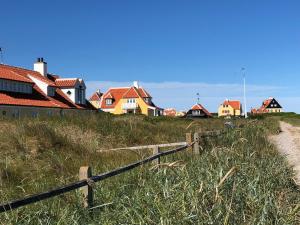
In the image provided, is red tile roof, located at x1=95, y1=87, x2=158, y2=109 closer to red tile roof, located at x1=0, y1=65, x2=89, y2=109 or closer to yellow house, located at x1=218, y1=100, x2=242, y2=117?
red tile roof, located at x1=0, y1=65, x2=89, y2=109

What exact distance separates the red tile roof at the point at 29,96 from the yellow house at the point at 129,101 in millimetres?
29091

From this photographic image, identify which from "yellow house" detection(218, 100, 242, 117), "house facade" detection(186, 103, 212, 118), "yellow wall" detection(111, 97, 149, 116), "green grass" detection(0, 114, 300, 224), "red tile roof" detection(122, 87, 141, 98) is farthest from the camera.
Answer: "yellow house" detection(218, 100, 242, 117)

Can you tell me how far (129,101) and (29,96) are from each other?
40.2 m

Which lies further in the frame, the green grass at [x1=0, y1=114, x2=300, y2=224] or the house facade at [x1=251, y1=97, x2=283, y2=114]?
the house facade at [x1=251, y1=97, x2=283, y2=114]

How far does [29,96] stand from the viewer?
46.3 m

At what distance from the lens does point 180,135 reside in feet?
62.8

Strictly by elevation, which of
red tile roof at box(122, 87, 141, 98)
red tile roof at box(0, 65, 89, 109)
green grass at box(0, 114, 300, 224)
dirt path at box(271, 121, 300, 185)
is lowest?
dirt path at box(271, 121, 300, 185)

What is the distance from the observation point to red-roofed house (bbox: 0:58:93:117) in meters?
41.9

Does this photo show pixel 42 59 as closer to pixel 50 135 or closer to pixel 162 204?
pixel 50 135

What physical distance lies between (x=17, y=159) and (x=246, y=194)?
7.36 m

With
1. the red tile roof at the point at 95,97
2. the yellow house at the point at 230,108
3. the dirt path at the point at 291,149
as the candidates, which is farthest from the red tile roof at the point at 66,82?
the yellow house at the point at 230,108

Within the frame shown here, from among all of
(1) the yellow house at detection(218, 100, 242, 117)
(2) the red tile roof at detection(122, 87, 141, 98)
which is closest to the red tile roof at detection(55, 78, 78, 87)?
(2) the red tile roof at detection(122, 87, 141, 98)

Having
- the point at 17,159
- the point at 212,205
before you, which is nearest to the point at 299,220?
the point at 212,205

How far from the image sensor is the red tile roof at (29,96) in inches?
1657
